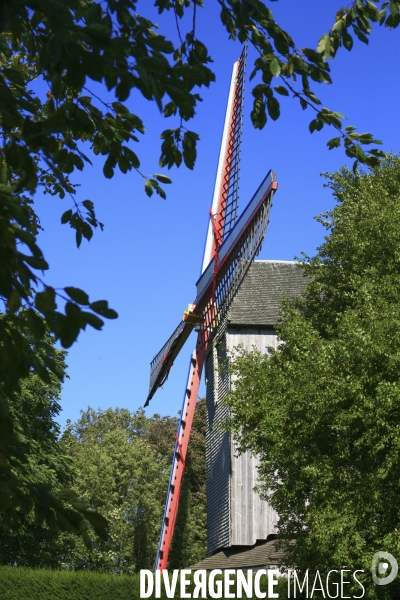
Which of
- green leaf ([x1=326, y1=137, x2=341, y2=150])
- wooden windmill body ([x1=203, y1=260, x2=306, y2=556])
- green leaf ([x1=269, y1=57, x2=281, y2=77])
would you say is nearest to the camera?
green leaf ([x1=269, y1=57, x2=281, y2=77])

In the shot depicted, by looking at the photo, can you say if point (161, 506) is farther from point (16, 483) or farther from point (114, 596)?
point (16, 483)

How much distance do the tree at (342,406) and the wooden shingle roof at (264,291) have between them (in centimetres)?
790

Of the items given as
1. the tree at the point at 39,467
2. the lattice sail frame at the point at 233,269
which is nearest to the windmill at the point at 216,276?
the lattice sail frame at the point at 233,269

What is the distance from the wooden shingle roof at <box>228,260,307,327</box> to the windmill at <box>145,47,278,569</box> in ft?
3.54

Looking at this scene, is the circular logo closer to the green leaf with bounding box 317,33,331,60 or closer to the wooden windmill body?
the wooden windmill body

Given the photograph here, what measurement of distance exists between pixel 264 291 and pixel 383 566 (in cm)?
1574

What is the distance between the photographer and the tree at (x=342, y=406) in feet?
45.7

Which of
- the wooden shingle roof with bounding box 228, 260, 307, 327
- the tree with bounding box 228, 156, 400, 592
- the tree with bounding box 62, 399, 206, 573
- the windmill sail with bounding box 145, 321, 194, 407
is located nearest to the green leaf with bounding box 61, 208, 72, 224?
A: the tree with bounding box 228, 156, 400, 592

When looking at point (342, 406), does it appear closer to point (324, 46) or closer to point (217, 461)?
point (324, 46)

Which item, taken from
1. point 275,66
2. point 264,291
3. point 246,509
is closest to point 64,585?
point 246,509

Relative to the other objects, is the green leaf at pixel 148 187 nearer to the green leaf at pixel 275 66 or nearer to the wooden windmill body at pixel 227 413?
the green leaf at pixel 275 66

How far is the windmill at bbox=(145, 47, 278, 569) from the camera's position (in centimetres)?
2406

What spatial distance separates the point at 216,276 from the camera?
2602 centimetres

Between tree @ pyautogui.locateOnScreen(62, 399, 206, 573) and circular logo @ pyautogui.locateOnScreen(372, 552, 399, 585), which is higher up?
tree @ pyautogui.locateOnScreen(62, 399, 206, 573)
